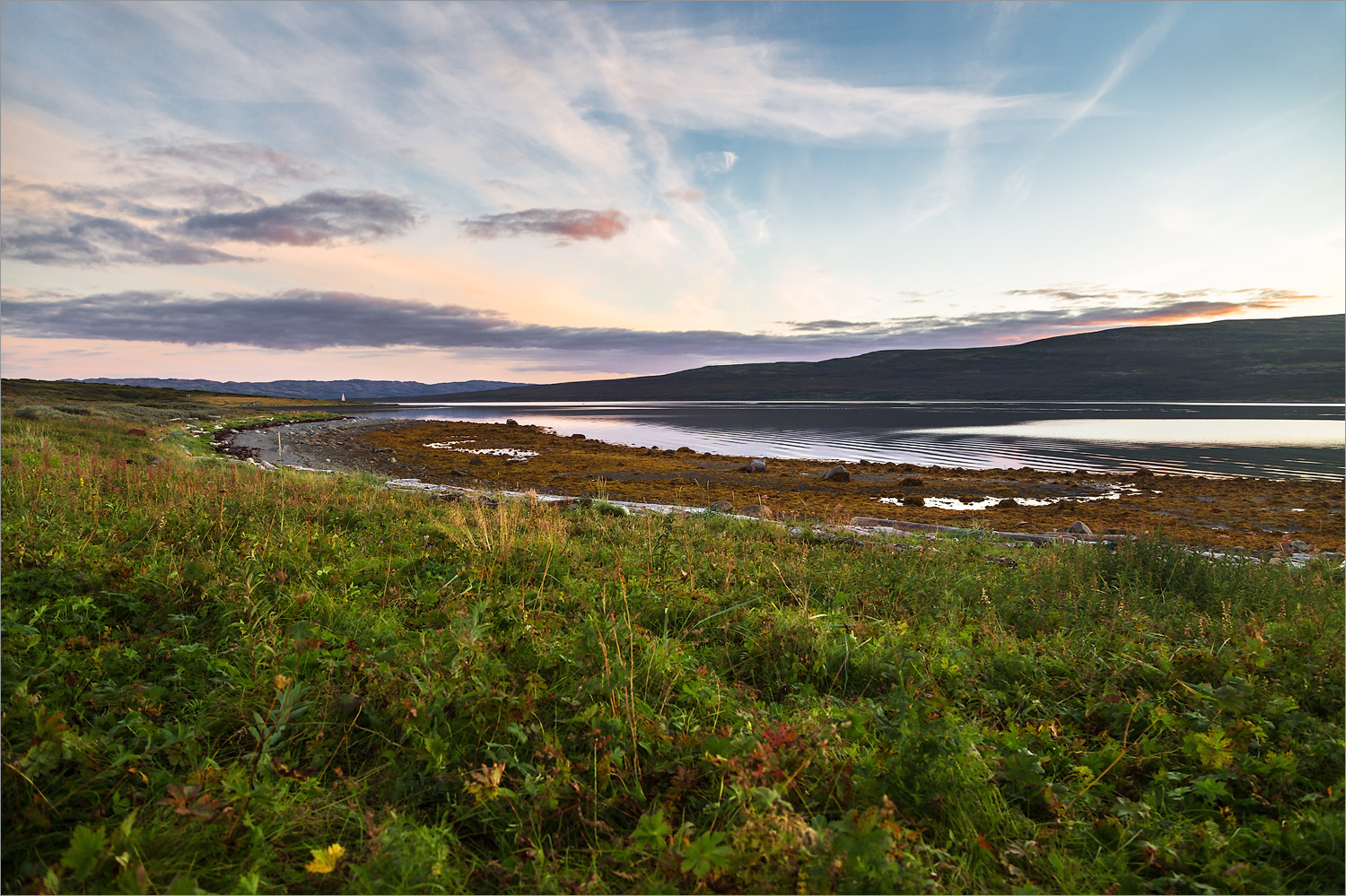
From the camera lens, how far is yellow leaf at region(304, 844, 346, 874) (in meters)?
2.25

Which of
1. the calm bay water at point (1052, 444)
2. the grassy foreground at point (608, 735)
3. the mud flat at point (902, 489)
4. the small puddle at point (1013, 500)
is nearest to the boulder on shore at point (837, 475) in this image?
the mud flat at point (902, 489)

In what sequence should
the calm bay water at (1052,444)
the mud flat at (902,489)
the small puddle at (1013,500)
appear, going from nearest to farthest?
the mud flat at (902,489) → the small puddle at (1013,500) → the calm bay water at (1052,444)

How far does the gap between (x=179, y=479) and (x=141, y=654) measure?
6.52 meters

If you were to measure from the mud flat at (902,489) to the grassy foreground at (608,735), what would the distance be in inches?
230

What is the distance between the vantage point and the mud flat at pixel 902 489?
16.2m

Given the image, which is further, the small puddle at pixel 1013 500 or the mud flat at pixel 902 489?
the small puddle at pixel 1013 500

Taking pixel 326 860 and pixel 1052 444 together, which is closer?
pixel 326 860

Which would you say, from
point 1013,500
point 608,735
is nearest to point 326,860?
point 608,735

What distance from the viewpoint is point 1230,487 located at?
75.4ft

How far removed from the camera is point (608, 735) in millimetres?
3195

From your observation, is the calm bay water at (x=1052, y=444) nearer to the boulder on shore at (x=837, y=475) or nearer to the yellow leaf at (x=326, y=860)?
the boulder on shore at (x=837, y=475)

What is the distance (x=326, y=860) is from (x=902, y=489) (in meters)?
23.2

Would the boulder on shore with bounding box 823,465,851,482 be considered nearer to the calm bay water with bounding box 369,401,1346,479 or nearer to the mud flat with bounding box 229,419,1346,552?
the mud flat with bounding box 229,419,1346,552

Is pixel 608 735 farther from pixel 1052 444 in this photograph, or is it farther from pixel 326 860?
pixel 1052 444
